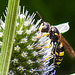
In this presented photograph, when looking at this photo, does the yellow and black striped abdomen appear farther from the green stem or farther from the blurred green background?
the green stem

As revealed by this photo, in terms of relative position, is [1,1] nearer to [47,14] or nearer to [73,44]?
[47,14]

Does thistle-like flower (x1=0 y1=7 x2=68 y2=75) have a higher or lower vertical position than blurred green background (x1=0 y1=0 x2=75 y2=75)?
lower

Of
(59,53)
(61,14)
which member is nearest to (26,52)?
(59,53)

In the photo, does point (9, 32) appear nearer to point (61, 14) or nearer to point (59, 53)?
point (59, 53)

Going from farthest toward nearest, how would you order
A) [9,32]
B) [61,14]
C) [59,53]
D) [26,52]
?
[61,14], [59,53], [26,52], [9,32]

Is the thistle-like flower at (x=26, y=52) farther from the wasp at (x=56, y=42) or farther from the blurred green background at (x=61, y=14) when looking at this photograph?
the blurred green background at (x=61, y=14)

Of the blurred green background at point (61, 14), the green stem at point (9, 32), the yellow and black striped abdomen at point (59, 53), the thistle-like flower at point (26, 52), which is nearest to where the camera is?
the green stem at point (9, 32)

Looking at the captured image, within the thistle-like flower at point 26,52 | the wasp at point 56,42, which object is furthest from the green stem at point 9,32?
the wasp at point 56,42

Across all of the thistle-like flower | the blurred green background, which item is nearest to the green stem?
the thistle-like flower
